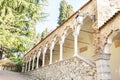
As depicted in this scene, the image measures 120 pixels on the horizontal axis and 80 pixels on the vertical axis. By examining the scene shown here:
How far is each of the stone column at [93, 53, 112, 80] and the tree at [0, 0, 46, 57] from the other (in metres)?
7.70

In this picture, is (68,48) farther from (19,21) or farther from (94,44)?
A: (94,44)

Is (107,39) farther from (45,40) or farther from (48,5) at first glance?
(48,5)

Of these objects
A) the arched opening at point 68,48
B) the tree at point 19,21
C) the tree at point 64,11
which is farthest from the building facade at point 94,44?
the tree at point 64,11

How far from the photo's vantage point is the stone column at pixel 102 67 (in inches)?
286

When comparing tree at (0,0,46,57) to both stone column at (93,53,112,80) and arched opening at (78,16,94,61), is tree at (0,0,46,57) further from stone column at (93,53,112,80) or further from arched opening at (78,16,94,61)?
stone column at (93,53,112,80)

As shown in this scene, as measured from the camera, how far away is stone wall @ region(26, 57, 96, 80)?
818cm

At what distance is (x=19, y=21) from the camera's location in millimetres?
17078

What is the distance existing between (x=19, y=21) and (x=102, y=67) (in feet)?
37.2

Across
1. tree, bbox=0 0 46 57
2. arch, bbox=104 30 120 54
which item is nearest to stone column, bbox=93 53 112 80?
arch, bbox=104 30 120 54

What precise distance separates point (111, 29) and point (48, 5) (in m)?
12.0

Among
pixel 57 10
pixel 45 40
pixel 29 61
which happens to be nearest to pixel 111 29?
pixel 45 40

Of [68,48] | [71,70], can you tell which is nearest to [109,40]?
[71,70]

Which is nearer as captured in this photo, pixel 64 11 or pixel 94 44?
pixel 94 44

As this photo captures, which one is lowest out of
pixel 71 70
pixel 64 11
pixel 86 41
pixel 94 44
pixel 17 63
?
pixel 71 70
